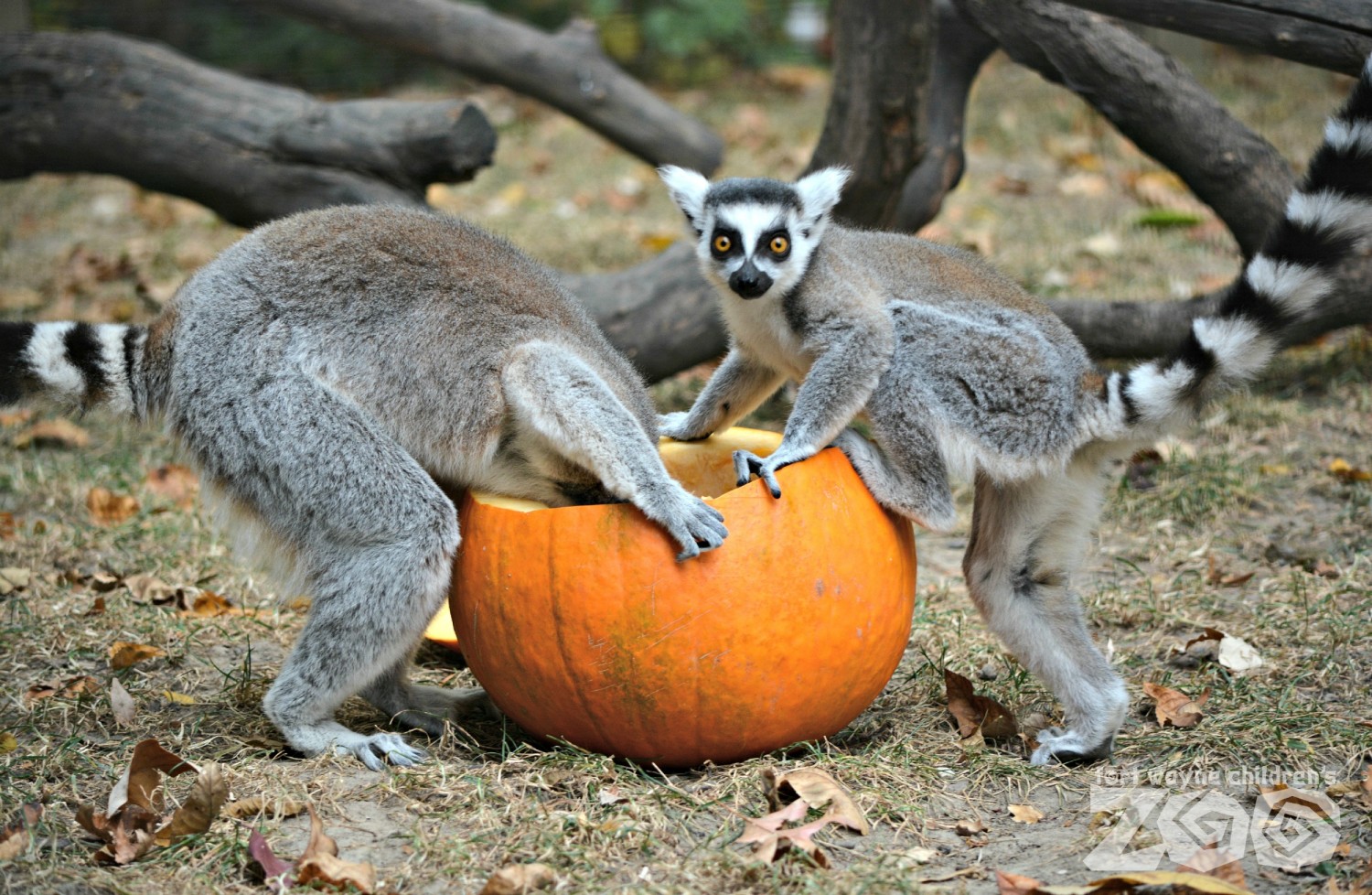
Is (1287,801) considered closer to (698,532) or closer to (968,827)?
(968,827)

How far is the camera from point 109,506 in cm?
531

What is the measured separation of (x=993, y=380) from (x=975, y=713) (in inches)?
39.6

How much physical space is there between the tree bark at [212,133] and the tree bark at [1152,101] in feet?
8.47

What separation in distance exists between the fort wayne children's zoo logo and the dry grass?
0.18 ft

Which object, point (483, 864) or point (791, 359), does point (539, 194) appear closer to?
point (791, 359)

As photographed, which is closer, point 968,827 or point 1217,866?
point 1217,866

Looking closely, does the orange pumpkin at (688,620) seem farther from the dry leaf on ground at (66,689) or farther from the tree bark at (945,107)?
the tree bark at (945,107)

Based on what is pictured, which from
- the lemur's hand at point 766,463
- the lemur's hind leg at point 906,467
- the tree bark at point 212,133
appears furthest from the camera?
the tree bark at point 212,133

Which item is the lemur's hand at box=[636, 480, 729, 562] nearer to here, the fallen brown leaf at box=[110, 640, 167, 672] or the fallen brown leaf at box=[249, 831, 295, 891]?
the fallen brown leaf at box=[249, 831, 295, 891]

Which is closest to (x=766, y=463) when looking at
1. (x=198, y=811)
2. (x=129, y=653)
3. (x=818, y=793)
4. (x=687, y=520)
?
(x=687, y=520)

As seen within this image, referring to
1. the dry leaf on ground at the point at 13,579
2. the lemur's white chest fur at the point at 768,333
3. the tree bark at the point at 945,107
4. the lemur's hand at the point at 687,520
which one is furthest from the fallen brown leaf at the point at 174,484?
the tree bark at the point at 945,107

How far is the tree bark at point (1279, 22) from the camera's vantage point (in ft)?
14.4

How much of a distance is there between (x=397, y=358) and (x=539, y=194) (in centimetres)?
682

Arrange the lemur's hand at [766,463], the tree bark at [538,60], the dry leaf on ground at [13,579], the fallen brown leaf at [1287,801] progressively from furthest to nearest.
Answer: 1. the tree bark at [538,60]
2. the dry leaf on ground at [13,579]
3. the lemur's hand at [766,463]
4. the fallen brown leaf at [1287,801]
